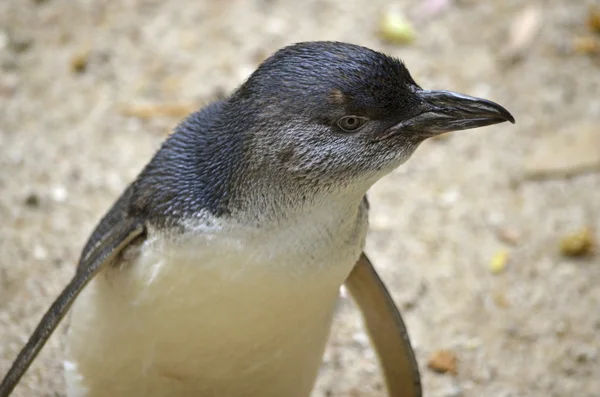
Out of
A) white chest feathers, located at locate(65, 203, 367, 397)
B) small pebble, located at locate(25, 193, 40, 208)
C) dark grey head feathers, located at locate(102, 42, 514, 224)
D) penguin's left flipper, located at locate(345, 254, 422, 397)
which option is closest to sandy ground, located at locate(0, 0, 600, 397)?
small pebble, located at locate(25, 193, 40, 208)

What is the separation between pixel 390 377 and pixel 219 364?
1.74 feet

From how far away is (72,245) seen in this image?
277 cm

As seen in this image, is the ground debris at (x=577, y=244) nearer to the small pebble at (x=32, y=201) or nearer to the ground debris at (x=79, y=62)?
the small pebble at (x=32, y=201)

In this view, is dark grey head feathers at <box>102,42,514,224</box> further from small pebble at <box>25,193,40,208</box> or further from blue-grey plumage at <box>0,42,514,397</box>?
small pebble at <box>25,193,40,208</box>

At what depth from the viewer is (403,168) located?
318 cm

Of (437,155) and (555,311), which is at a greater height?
(437,155)

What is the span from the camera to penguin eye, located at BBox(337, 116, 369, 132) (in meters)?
1.59

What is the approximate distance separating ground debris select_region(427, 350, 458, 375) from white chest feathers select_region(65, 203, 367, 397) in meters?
0.58

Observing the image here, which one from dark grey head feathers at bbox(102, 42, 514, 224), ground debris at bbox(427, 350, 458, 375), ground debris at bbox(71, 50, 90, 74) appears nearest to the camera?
dark grey head feathers at bbox(102, 42, 514, 224)

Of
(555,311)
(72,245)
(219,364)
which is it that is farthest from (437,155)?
(219,364)

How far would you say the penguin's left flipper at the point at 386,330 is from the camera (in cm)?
211

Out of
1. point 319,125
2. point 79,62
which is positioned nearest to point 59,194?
point 79,62

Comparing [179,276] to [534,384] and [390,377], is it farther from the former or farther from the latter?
[534,384]

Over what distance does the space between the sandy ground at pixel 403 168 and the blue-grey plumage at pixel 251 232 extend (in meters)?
0.50
